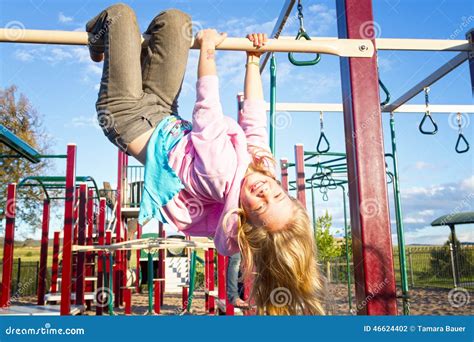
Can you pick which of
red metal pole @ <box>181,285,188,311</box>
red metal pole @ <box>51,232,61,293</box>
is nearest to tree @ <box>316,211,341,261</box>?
red metal pole @ <box>181,285,188,311</box>

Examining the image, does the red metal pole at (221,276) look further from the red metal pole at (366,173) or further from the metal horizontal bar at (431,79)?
the red metal pole at (366,173)

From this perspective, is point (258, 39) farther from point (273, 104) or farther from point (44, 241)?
point (44, 241)

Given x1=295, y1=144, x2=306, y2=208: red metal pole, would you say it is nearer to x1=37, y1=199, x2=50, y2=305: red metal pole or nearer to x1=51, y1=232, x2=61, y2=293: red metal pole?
x1=37, y1=199, x2=50, y2=305: red metal pole

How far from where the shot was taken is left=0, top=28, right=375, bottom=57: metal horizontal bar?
6.07 ft

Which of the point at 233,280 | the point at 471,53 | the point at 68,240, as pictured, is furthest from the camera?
the point at 68,240

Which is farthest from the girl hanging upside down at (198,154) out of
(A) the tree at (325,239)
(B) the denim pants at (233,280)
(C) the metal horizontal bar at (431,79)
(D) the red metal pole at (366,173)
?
(A) the tree at (325,239)

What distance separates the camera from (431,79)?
3652mm

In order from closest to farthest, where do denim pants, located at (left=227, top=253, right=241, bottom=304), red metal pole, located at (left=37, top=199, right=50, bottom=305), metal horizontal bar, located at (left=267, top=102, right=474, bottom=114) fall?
denim pants, located at (left=227, top=253, right=241, bottom=304) → metal horizontal bar, located at (left=267, top=102, right=474, bottom=114) → red metal pole, located at (left=37, top=199, right=50, bottom=305)

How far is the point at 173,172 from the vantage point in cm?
188

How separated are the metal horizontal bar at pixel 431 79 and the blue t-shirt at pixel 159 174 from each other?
6.15 ft

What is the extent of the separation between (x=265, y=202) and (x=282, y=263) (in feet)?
1.14

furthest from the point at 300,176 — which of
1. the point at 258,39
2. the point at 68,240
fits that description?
the point at 258,39

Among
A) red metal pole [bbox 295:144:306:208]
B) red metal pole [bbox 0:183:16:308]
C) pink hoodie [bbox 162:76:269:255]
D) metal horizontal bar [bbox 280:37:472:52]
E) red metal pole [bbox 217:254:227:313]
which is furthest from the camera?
red metal pole [bbox 0:183:16:308]

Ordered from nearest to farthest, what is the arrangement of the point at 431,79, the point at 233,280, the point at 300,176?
the point at 431,79 < the point at 233,280 < the point at 300,176
